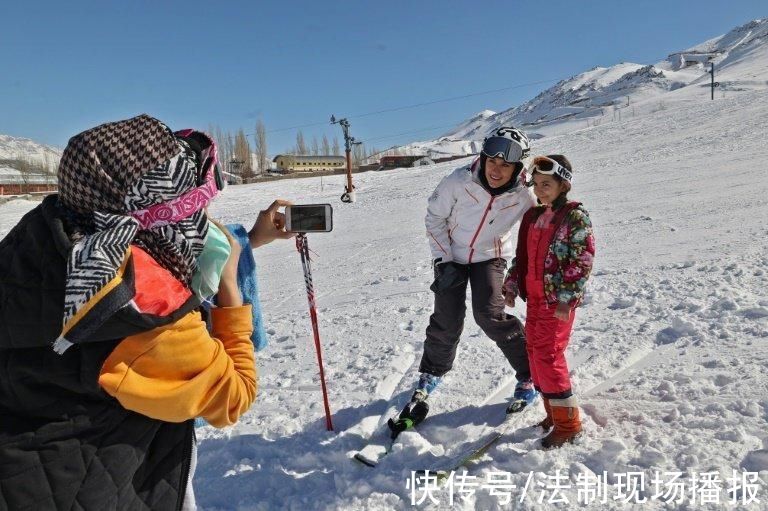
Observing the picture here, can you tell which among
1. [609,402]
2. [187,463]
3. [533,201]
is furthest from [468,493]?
[533,201]

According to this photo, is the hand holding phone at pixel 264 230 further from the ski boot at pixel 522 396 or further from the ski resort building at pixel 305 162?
the ski resort building at pixel 305 162

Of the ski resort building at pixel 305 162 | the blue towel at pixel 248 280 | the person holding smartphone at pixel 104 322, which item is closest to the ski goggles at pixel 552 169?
the blue towel at pixel 248 280

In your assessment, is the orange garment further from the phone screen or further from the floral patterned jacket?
the floral patterned jacket

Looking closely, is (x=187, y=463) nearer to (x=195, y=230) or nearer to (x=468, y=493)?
(x=195, y=230)

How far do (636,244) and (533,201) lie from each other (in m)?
4.82

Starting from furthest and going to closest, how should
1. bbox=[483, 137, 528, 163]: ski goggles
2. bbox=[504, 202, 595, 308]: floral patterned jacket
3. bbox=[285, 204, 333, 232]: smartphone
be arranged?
bbox=[483, 137, 528, 163]: ski goggles
bbox=[504, 202, 595, 308]: floral patterned jacket
bbox=[285, 204, 333, 232]: smartphone

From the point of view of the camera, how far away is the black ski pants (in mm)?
3611

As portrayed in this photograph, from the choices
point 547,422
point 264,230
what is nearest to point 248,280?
point 264,230

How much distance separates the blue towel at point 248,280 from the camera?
207 cm

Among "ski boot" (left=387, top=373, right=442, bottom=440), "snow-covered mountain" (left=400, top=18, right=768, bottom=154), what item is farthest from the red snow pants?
"snow-covered mountain" (left=400, top=18, right=768, bottom=154)

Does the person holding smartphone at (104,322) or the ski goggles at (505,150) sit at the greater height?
the ski goggles at (505,150)

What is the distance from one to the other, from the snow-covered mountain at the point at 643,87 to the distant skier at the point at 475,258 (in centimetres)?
3752

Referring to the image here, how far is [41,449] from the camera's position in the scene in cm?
129

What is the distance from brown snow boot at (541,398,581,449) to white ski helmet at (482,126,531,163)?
1.53 m
